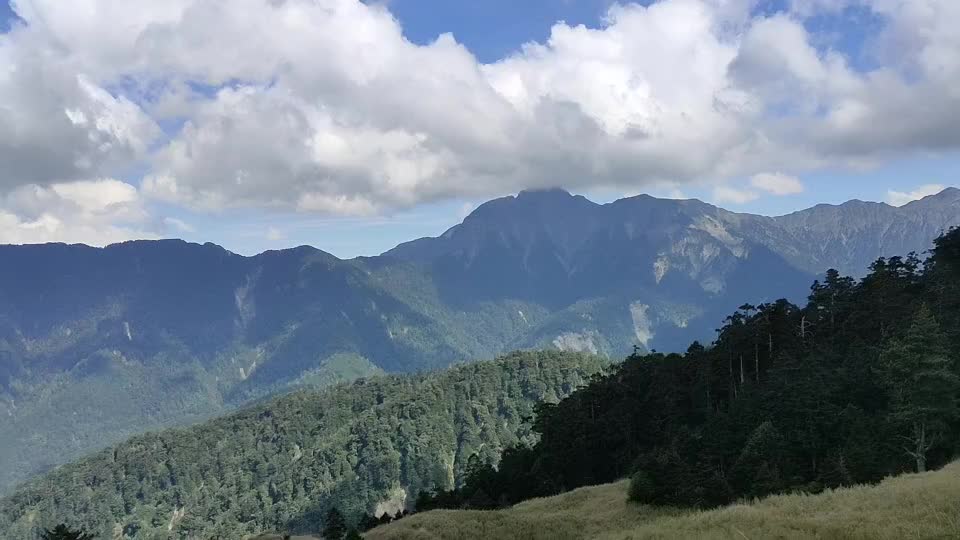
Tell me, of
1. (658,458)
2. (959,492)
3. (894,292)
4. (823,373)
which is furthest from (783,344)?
(959,492)

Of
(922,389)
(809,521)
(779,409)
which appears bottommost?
(779,409)

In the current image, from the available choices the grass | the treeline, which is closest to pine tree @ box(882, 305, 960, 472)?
the treeline

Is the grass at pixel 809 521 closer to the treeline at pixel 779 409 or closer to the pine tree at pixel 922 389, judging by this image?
the treeline at pixel 779 409

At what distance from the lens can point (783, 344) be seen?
88438 mm

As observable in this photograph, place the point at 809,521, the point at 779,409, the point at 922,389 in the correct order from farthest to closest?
the point at 779,409, the point at 922,389, the point at 809,521

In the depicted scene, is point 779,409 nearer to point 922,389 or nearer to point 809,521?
point 922,389

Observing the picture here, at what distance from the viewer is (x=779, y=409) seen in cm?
5972

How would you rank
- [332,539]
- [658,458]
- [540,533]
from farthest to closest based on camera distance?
1. [658,458]
2. [540,533]
3. [332,539]

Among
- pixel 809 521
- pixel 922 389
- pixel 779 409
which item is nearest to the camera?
pixel 809 521

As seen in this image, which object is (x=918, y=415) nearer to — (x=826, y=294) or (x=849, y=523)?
(x=849, y=523)

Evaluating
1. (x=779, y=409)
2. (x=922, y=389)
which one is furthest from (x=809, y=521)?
(x=779, y=409)

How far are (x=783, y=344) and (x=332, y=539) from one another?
71928 millimetres

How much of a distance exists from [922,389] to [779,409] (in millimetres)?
17156

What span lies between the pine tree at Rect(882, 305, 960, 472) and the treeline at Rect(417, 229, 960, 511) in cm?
9
